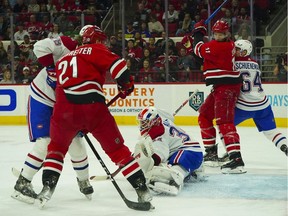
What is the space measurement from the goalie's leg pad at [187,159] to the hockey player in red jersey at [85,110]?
75cm

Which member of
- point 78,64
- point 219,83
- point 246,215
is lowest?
point 246,215

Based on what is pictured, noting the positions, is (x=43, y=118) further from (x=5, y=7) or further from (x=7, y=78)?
(x=5, y=7)

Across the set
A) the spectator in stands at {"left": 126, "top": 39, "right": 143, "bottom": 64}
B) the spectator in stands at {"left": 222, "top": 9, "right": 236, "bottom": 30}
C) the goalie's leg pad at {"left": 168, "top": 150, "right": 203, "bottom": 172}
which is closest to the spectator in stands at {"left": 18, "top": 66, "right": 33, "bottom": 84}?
the spectator in stands at {"left": 126, "top": 39, "right": 143, "bottom": 64}

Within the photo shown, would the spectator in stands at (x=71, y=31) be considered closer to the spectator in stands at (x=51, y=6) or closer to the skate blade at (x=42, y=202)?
the spectator in stands at (x=51, y=6)

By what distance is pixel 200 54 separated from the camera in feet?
20.2

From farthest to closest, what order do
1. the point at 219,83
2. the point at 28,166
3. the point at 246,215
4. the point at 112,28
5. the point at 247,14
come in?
the point at 112,28, the point at 247,14, the point at 219,83, the point at 28,166, the point at 246,215

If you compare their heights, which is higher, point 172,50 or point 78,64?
point 78,64

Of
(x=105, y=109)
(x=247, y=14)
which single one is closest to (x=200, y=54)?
(x=105, y=109)

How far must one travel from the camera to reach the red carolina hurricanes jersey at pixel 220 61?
602cm

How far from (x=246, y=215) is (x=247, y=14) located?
6344 mm

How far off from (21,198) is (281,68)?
602 cm

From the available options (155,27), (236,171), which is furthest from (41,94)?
(155,27)

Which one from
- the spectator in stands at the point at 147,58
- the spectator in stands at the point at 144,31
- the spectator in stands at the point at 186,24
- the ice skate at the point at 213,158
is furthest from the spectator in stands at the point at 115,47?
the ice skate at the point at 213,158

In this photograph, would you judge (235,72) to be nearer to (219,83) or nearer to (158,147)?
(219,83)
